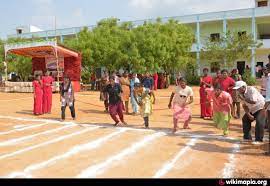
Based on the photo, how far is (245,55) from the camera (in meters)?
26.0

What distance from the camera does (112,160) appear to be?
20.8ft

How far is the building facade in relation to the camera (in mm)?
34000

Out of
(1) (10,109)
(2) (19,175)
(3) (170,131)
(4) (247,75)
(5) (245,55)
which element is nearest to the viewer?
(2) (19,175)

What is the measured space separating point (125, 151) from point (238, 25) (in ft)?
103

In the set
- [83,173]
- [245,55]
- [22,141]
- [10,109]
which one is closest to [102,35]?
[245,55]

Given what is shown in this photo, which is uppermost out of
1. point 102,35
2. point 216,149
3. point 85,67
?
point 102,35

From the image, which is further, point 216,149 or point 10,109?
point 10,109

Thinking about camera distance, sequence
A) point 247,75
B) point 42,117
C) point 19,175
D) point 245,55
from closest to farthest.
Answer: point 19,175 < point 42,117 < point 245,55 < point 247,75

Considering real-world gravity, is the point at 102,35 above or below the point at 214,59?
above

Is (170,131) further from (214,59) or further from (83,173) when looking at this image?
(214,59)

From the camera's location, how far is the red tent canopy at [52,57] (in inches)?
917

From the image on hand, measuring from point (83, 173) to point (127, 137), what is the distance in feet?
10.4

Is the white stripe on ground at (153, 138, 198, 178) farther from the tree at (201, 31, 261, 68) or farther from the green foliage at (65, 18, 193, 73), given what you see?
the green foliage at (65, 18, 193, 73)

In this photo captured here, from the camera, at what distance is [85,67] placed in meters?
29.5
